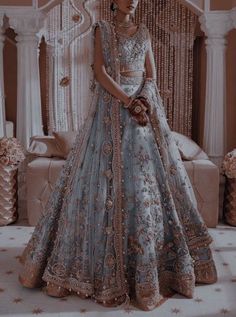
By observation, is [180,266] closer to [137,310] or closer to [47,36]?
[137,310]

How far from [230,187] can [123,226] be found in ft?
5.63

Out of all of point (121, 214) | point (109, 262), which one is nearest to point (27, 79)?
point (121, 214)

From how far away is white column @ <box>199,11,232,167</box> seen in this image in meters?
4.55

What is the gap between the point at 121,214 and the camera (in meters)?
2.80

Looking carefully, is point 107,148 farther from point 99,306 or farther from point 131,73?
point 99,306

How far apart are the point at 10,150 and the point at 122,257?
5.72 ft

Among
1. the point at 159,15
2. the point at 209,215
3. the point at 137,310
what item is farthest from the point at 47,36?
the point at 137,310

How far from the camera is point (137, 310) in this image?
2723 mm

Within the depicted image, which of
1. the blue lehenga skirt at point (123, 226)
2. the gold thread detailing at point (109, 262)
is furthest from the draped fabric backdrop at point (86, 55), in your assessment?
the gold thread detailing at point (109, 262)

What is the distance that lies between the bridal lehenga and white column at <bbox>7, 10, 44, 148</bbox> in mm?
1777

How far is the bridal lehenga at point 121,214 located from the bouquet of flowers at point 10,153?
1.25 m

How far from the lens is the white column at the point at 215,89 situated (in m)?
4.55

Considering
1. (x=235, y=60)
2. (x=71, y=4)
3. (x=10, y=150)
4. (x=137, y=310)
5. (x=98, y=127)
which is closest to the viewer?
(x=137, y=310)

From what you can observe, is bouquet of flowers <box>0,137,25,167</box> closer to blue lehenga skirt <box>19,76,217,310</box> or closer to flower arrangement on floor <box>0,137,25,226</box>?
flower arrangement on floor <box>0,137,25,226</box>
